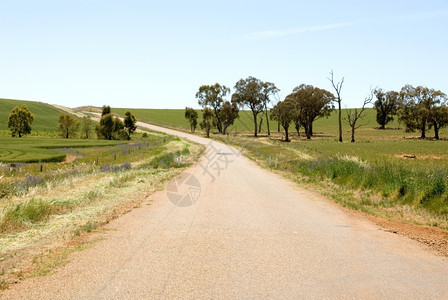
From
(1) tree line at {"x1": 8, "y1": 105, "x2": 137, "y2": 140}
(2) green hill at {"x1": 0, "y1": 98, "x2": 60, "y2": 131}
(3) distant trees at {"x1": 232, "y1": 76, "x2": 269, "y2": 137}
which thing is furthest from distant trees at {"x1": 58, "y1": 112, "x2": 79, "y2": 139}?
(3) distant trees at {"x1": 232, "y1": 76, "x2": 269, "y2": 137}

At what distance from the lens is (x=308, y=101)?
94.2m

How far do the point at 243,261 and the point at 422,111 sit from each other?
3857 inches

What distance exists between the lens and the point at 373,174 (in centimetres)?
1934

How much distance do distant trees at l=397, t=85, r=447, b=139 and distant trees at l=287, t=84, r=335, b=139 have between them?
64.2 ft

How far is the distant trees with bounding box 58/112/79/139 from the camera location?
271ft

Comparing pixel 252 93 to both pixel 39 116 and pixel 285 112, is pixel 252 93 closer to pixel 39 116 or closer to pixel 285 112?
pixel 285 112

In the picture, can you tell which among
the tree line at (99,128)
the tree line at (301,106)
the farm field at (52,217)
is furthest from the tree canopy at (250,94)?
the farm field at (52,217)

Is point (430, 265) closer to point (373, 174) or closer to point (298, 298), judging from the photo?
point (298, 298)

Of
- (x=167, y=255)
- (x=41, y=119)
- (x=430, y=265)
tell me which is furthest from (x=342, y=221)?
(x=41, y=119)

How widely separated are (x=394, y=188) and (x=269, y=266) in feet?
35.5

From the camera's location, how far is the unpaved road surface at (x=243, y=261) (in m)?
6.04

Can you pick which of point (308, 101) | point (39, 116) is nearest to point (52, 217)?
point (308, 101)

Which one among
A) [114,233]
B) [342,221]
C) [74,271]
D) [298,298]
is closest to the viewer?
[298,298]

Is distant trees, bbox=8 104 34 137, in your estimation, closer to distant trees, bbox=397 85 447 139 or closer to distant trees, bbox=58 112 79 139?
distant trees, bbox=58 112 79 139
